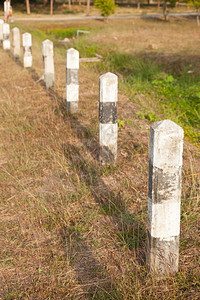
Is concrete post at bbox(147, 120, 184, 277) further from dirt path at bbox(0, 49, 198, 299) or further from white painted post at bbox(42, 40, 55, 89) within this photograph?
white painted post at bbox(42, 40, 55, 89)

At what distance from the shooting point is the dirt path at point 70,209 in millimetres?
2672

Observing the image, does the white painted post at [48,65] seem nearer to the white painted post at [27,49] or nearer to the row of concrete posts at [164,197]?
the white painted post at [27,49]

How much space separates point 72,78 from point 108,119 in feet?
7.12

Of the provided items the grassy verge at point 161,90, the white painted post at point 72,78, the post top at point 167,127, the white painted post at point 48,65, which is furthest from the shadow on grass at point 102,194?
the white painted post at point 48,65

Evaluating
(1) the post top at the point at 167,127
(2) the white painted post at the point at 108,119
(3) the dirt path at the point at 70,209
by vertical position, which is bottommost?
(3) the dirt path at the point at 70,209

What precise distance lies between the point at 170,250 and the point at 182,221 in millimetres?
728

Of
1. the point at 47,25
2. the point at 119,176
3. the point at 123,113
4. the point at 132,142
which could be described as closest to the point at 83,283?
the point at 119,176

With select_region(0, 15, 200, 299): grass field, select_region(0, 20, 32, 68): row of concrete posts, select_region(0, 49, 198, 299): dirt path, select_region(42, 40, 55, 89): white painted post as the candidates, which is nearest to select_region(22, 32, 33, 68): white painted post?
select_region(0, 20, 32, 68): row of concrete posts

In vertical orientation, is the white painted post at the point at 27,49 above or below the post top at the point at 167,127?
below

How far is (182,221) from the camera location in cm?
330

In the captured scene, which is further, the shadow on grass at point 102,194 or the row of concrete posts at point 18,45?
the row of concrete posts at point 18,45

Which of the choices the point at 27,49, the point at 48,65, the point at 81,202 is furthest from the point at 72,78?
the point at 27,49

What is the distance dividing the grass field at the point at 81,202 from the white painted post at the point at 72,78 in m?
0.27

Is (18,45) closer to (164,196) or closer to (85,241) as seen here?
(85,241)
